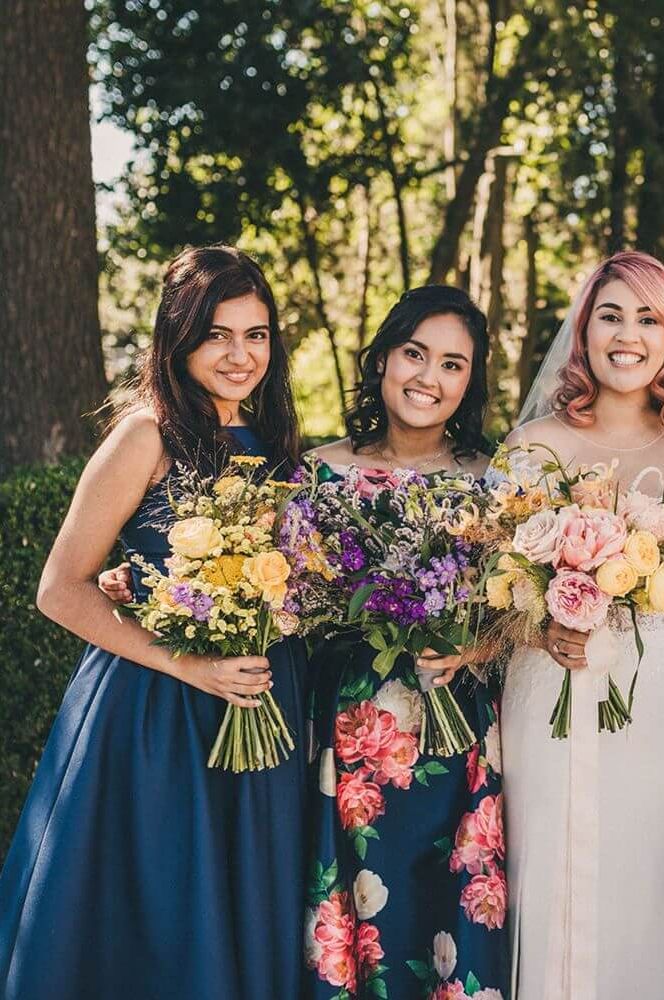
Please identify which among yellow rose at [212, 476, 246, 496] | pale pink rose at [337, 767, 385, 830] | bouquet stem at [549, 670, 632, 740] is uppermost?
yellow rose at [212, 476, 246, 496]

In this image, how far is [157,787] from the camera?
10.2ft

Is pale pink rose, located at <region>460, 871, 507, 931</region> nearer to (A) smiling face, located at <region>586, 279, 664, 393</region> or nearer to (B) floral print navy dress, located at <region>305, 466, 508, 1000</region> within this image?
(B) floral print navy dress, located at <region>305, 466, 508, 1000</region>

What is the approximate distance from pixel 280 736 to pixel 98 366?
10.8 ft

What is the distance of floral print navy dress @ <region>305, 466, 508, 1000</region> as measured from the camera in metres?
3.30

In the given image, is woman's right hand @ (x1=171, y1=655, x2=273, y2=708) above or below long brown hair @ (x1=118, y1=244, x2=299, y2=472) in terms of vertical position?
below

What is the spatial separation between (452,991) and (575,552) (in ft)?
4.50

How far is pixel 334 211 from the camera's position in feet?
30.8

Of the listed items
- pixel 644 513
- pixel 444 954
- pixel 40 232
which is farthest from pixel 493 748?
pixel 40 232

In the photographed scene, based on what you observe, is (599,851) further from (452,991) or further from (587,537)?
(587,537)

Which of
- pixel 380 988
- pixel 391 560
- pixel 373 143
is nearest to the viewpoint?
pixel 391 560

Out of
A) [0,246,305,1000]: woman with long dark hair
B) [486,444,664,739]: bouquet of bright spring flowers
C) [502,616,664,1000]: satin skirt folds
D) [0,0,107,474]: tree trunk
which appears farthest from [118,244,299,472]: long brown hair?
[0,0,107,474]: tree trunk

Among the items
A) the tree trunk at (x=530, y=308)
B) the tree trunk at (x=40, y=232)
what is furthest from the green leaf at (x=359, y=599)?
the tree trunk at (x=530, y=308)

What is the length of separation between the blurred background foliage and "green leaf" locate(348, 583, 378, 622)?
270 cm

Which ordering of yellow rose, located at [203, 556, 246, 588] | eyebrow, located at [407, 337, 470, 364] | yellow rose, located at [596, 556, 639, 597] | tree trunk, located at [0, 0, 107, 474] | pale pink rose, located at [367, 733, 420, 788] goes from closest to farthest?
1. yellow rose, located at [596, 556, 639, 597]
2. yellow rose, located at [203, 556, 246, 588]
3. pale pink rose, located at [367, 733, 420, 788]
4. eyebrow, located at [407, 337, 470, 364]
5. tree trunk, located at [0, 0, 107, 474]
